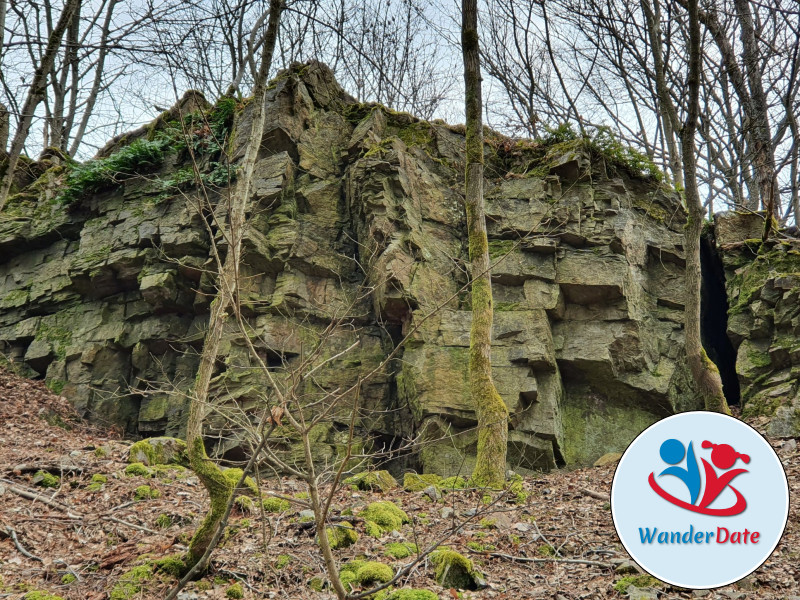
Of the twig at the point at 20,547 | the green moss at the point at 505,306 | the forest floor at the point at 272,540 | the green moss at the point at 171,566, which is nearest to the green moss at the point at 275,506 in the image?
the forest floor at the point at 272,540

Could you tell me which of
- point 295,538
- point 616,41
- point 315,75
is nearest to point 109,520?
point 295,538

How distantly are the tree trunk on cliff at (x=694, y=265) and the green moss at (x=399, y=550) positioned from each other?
594cm

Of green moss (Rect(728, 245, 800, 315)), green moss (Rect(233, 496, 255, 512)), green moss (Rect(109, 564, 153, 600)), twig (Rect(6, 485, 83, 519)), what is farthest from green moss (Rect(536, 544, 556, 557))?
green moss (Rect(728, 245, 800, 315))

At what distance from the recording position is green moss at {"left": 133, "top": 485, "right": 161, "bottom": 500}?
664 centimetres

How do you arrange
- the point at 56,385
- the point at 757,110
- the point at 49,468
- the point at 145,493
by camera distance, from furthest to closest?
the point at 757,110 < the point at 56,385 < the point at 49,468 < the point at 145,493

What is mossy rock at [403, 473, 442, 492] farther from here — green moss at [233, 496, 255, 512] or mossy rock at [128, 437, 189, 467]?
mossy rock at [128, 437, 189, 467]

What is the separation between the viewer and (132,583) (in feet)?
15.8

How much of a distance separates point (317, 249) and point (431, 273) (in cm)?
227

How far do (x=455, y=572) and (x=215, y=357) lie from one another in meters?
2.89

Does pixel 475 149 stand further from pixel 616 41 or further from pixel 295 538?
pixel 616 41

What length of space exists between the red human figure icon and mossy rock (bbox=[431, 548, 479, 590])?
1.93 meters

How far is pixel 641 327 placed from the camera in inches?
447

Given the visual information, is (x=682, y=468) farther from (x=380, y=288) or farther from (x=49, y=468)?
(x=380, y=288)

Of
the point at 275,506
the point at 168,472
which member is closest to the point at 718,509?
the point at 275,506
